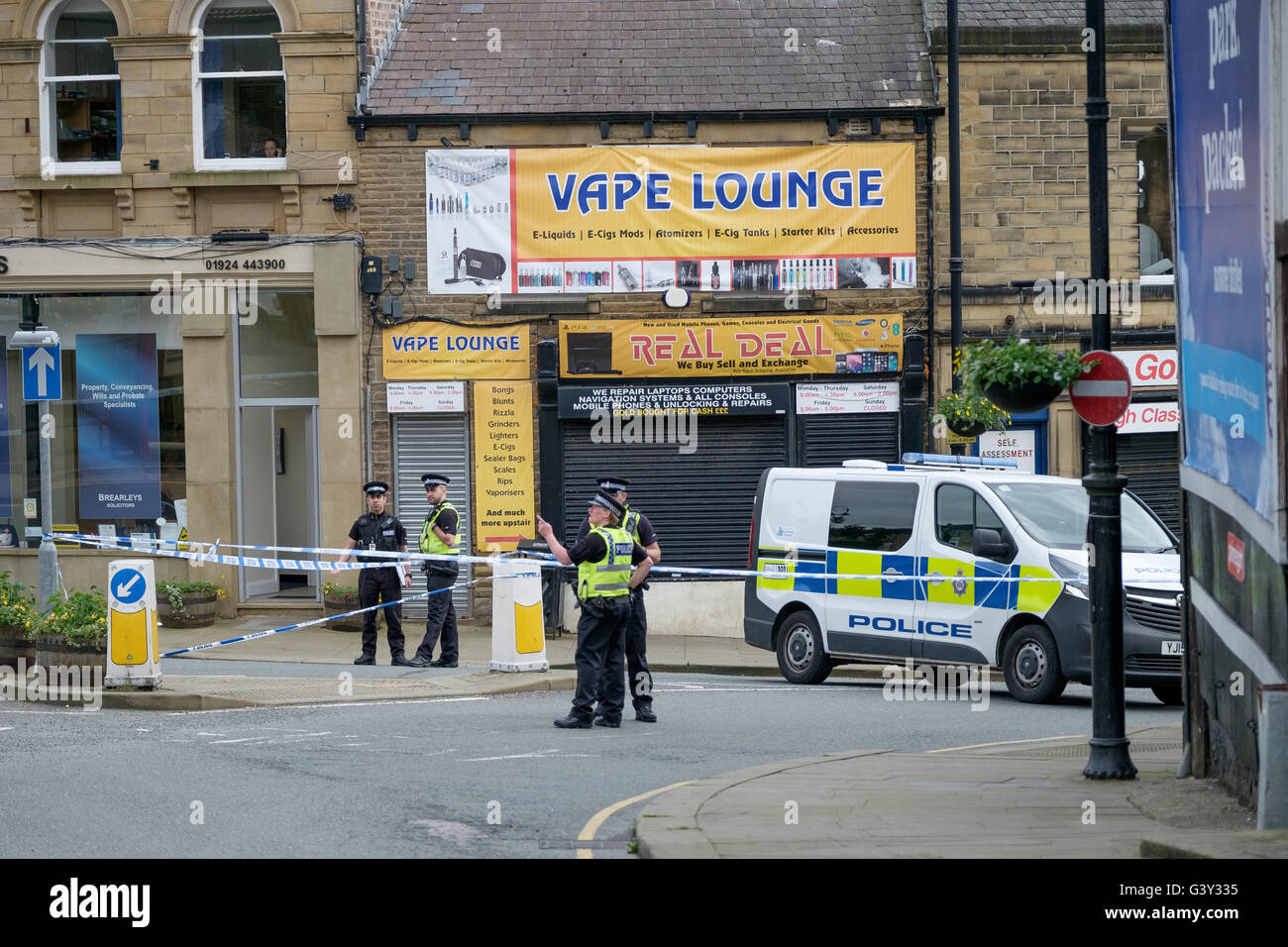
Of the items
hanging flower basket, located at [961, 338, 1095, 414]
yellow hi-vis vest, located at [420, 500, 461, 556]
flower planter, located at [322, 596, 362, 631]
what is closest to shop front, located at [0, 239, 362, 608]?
flower planter, located at [322, 596, 362, 631]

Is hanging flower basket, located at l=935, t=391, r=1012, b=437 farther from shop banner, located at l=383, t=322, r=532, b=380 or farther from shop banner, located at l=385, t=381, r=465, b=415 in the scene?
shop banner, located at l=385, t=381, r=465, b=415

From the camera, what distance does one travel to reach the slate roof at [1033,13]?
2059cm

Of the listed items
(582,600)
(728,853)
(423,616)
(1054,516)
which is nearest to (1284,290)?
(728,853)

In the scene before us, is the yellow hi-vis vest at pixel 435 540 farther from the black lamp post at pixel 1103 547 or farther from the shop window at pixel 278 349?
the black lamp post at pixel 1103 547

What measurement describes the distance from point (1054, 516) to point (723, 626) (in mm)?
6766

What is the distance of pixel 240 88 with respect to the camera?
20.9 meters

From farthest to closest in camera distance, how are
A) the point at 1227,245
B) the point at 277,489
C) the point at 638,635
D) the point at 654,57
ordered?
the point at 277,489 < the point at 654,57 < the point at 638,635 < the point at 1227,245

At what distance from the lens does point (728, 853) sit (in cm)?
749

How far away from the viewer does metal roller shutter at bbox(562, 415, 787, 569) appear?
67.8ft

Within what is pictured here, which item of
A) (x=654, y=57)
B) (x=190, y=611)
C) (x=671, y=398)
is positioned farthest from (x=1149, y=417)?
(x=190, y=611)

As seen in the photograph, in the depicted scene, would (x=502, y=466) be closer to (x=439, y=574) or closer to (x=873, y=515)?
(x=439, y=574)

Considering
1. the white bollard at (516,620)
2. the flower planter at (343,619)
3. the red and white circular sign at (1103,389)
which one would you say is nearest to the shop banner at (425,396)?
the flower planter at (343,619)

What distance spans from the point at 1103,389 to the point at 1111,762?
217cm

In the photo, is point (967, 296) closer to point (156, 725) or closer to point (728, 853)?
point (156, 725)
